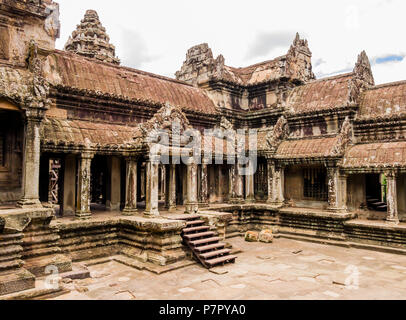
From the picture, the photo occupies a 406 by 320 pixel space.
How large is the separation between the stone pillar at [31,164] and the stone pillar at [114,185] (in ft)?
13.6

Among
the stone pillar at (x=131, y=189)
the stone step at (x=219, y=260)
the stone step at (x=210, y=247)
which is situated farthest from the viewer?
the stone pillar at (x=131, y=189)

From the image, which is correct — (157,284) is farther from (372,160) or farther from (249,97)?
(249,97)

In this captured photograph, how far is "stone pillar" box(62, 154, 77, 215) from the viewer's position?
37.2 ft

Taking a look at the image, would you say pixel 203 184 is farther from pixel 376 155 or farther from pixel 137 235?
pixel 376 155

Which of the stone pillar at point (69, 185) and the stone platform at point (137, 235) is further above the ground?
the stone pillar at point (69, 185)

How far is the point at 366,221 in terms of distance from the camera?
12734mm

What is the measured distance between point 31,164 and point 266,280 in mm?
6542

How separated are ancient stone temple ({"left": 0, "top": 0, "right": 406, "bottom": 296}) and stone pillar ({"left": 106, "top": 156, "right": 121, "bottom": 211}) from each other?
6 cm

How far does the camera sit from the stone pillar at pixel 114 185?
12781 mm

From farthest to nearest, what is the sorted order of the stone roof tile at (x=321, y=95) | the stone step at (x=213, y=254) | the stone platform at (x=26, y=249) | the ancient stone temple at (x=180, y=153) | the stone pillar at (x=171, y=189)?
the stone roof tile at (x=321, y=95) < the stone pillar at (x=171, y=189) < the stone step at (x=213, y=254) < the ancient stone temple at (x=180, y=153) < the stone platform at (x=26, y=249)

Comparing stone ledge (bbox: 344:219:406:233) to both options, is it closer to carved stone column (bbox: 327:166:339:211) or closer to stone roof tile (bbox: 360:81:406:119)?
carved stone column (bbox: 327:166:339:211)

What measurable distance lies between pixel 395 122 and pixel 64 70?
485 inches

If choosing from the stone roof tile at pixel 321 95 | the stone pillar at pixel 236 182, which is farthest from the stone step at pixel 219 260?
the stone roof tile at pixel 321 95

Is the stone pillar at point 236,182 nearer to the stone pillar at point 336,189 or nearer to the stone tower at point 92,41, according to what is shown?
the stone pillar at point 336,189
